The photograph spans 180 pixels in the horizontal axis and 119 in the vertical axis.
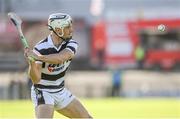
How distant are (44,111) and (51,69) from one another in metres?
0.70

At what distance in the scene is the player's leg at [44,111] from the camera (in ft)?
34.0

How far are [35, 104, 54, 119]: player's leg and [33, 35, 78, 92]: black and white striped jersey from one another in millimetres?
338

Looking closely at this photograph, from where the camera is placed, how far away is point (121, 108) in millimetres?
23000

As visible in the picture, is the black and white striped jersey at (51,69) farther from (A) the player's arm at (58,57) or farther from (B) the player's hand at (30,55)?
(B) the player's hand at (30,55)

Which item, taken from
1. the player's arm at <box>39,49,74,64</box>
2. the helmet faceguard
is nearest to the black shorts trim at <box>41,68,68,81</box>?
the player's arm at <box>39,49,74,64</box>

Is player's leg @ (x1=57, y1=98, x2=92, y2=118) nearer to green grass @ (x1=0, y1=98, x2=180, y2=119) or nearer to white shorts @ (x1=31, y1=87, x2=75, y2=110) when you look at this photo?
white shorts @ (x1=31, y1=87, x2=75, y2=110)

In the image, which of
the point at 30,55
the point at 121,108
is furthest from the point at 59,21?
the point at 121,108

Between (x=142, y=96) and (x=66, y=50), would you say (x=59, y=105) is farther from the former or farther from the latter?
(x=142, y=96)

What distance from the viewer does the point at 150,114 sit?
20703 mm

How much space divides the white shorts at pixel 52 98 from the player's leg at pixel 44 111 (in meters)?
0.09

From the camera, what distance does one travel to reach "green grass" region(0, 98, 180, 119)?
20.4 meters

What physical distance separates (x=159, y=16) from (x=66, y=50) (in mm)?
35986

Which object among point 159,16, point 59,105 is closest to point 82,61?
point 159,16

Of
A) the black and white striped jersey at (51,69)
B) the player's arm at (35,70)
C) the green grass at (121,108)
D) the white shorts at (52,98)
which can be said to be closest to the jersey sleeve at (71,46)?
the black and white striped jersey at (51,69)
